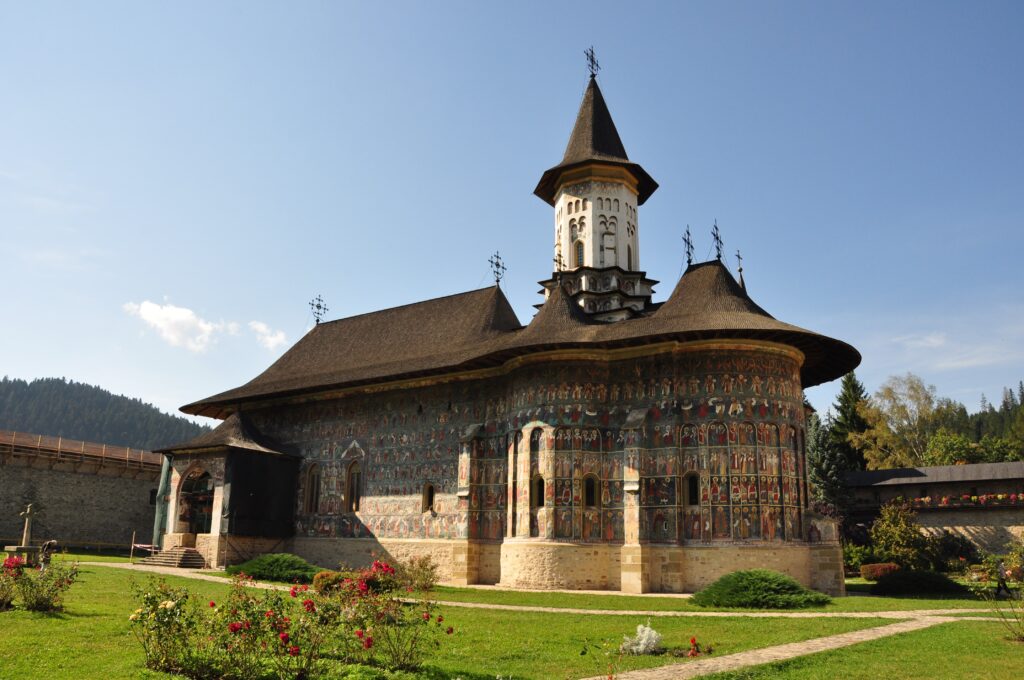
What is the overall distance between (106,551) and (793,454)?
93.6ft

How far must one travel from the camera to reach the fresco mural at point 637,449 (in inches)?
861

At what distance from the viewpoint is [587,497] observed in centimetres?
2309

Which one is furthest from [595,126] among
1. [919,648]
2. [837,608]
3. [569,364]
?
[919,648]

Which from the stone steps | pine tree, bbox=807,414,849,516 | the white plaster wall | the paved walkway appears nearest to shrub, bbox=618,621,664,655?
the paved walkway

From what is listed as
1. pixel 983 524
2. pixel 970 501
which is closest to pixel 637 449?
pixel 970 501

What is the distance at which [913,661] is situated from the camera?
10406 mm

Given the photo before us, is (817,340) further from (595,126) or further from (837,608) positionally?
(595,126)

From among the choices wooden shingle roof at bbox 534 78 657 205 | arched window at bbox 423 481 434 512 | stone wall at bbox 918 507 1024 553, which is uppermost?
wooden shingle roof at bbox 534 78 657 205

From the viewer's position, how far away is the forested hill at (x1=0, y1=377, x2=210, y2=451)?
113m

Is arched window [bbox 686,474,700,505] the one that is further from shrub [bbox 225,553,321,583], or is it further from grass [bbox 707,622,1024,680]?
shrub [bbox 225,553,321,583]

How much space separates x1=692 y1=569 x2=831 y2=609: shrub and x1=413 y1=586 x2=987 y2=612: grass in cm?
29

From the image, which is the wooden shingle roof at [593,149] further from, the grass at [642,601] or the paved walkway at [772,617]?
the paved walkway at [772,617]

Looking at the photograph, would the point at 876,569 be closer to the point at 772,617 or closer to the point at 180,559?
the point at 772,617

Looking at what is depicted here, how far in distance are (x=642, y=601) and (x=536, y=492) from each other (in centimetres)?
541
